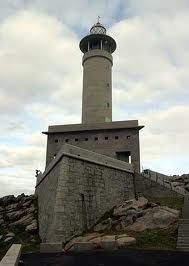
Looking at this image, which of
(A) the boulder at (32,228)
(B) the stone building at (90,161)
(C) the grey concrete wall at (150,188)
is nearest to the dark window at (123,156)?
(B) the stone building at (90,161)

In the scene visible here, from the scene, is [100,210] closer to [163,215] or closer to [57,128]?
[163,215]

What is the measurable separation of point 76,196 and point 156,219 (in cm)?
605

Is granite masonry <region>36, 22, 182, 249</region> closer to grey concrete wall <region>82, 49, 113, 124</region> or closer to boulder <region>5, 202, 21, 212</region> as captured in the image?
grey concrete wall <region>82, 49, 113, 124</region>

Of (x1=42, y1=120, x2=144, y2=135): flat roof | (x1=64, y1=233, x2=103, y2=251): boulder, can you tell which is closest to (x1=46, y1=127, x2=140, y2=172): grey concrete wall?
(x1=42, y1=120, x2=144, y2=135): flat roof

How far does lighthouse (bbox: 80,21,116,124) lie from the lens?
134ft

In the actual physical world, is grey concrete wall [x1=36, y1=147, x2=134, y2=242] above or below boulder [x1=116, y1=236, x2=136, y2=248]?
above

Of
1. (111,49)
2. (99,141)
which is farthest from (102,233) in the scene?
(111,49)

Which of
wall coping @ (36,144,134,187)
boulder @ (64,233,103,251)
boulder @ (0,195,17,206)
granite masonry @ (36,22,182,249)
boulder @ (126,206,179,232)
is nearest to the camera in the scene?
boulder @ (64,233,103,251)

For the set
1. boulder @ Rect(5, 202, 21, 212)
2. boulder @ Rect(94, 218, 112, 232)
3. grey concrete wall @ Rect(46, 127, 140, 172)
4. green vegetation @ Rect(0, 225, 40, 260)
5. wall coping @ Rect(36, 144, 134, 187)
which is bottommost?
green vegetation @ Rect(0, 225, 40, 260)

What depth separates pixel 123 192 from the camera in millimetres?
28344

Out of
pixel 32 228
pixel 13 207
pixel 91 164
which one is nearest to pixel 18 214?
pixel 13 207

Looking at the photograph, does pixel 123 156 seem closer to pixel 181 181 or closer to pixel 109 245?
pixel 181 181

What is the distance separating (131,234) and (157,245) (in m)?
2.17

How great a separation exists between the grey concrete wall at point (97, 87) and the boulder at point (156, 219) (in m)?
19.7
